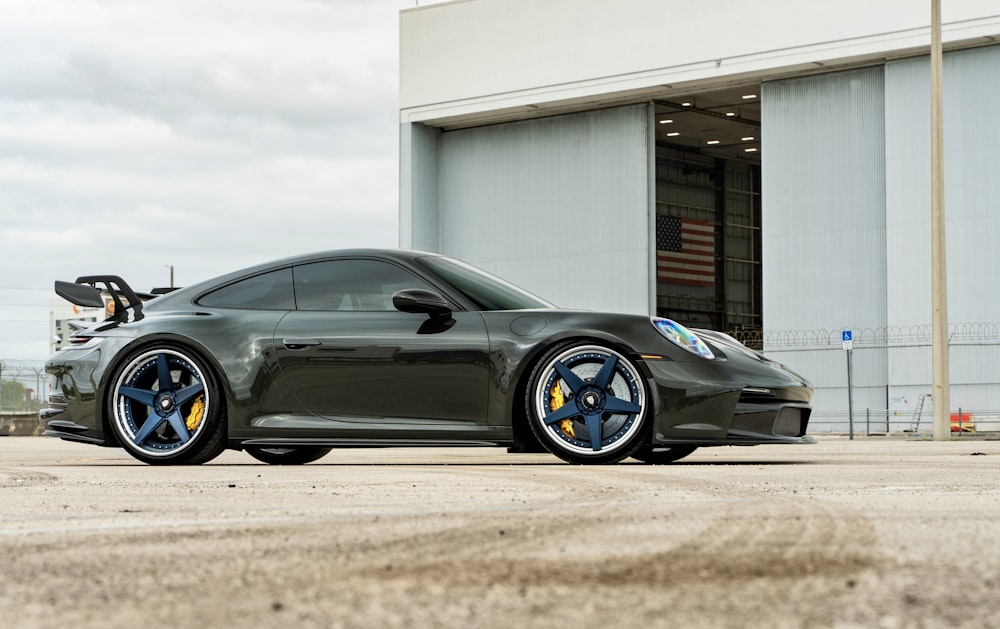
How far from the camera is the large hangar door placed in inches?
1788

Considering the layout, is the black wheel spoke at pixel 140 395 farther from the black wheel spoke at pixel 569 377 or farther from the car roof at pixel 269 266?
the black wheel spoke at pixel 569 377

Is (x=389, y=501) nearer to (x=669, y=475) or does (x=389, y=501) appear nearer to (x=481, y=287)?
(x=669, y=475)

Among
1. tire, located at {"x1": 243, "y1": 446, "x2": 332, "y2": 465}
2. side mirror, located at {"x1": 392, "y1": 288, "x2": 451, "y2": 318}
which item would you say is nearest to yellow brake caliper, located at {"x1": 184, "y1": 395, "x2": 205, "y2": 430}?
tire, located at {"x1": 243, "y1": 446, "x2": 332, "y2": 465}

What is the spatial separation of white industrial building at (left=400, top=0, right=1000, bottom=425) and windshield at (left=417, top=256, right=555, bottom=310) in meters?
23.1

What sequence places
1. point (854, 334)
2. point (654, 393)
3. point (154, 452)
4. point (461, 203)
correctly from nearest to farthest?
point (654, 393), point (154, 452), point (854, 334), point (461, 203)

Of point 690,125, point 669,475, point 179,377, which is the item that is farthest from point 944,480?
point 690,125

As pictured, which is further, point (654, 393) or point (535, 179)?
point (535, 179)

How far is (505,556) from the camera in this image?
294 centimetres

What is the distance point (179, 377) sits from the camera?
7.75 meters

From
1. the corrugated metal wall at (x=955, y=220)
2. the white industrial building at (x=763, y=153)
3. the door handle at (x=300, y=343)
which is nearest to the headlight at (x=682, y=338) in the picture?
the door handle at (x=300, y=343)

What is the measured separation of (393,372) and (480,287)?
0.75 meters

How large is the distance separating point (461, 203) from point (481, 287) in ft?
102

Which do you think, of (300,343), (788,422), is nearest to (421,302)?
(300,343)

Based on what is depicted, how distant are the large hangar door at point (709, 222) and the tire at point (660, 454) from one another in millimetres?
33858
